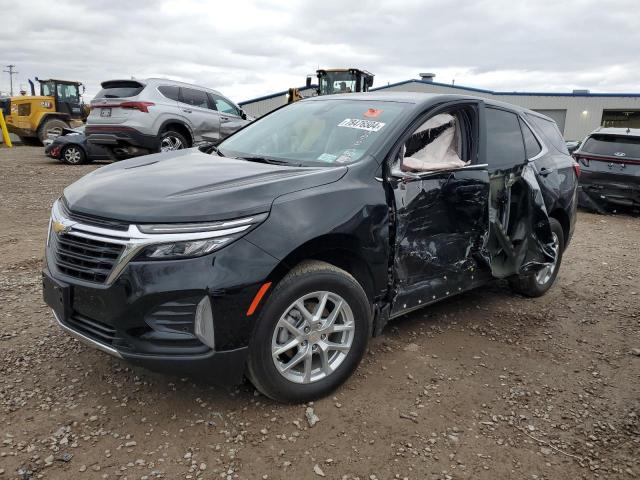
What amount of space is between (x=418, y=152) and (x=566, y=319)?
2076mm

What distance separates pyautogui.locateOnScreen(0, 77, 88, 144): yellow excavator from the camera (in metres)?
19.0

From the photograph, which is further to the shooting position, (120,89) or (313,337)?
(120,89)

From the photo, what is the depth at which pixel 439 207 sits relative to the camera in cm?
323

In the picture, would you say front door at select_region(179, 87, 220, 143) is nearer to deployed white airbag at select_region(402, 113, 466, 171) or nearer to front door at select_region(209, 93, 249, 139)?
front door at select_region(209, 93, 249, 139)

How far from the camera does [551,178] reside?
14.3 ft

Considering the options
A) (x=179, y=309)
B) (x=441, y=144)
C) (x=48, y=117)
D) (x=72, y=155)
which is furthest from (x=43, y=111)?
(x=179, y=309)

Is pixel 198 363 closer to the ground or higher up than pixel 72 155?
closer to the ground

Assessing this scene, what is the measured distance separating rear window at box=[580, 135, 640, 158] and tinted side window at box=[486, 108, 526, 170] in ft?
20.2

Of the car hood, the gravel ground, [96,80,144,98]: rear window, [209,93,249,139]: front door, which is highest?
[96,80,144,98]: rear window

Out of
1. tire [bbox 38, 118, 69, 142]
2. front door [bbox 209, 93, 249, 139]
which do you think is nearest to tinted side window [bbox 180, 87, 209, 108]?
front door [bbox 209, 93, 249, 139]

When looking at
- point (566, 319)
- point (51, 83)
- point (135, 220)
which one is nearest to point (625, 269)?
point (566, 319)

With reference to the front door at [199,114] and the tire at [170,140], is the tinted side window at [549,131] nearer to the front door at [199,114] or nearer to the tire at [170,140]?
the tire at [170,140]

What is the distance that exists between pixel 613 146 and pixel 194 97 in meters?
8.27

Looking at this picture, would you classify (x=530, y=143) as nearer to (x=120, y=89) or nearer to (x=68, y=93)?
(x=120, y=89)
